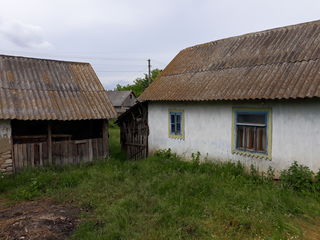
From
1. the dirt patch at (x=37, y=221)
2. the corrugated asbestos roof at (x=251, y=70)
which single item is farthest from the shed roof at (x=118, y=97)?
the dirt patch at (x=37, y=221)

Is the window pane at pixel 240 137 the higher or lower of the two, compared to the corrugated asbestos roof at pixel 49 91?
lower

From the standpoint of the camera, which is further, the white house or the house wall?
the white house

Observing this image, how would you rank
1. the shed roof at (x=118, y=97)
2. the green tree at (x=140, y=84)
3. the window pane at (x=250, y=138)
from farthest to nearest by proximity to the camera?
the green tree at (x=140, y=84) < the shed roof at (x=118, y=97) < the window pane at (x=250, y=138)

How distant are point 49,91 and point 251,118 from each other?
7.86 metres

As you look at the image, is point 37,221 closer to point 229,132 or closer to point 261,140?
point 229,132

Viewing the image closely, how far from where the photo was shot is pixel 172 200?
6211 mm

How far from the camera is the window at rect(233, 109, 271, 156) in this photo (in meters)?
7.70

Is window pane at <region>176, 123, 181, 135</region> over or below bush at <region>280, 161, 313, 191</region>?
over

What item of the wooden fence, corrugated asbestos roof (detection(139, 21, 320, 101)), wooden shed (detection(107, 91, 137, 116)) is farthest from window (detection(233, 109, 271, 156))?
wooden shed (detection(107, 91, 137, 116))

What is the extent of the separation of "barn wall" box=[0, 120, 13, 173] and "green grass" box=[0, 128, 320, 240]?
441 millimetres

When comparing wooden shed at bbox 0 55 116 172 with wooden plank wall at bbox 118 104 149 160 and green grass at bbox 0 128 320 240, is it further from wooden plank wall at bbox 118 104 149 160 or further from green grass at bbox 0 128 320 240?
wooden plank wall at bbox 118 104 149 160

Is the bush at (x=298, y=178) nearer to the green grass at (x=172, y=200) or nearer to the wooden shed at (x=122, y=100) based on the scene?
the green grass at (x=172, y=200)

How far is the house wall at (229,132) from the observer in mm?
6762

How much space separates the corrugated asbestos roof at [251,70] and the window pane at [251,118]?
730mm
